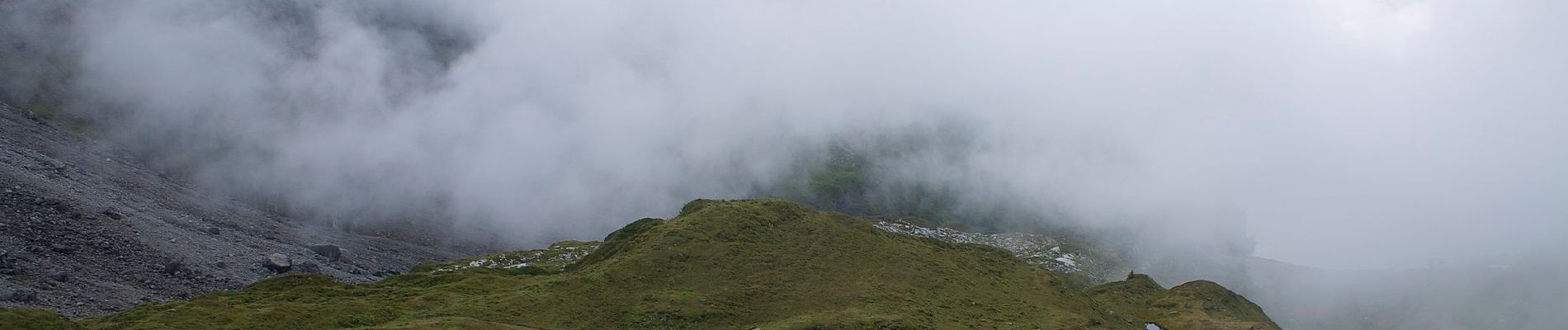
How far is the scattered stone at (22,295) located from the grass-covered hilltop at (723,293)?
15450mm

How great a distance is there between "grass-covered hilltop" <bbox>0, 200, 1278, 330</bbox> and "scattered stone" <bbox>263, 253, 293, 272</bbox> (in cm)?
2071

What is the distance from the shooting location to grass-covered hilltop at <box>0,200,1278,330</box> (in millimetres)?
79625

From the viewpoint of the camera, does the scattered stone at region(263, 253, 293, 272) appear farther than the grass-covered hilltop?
Yes

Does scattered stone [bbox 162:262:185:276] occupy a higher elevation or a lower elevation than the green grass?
higher

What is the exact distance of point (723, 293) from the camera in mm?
88188

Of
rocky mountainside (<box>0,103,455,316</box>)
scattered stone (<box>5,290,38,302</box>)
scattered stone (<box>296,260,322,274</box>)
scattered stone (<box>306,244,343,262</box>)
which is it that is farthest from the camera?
scattered stone (<box>306,244,343,262</box>)

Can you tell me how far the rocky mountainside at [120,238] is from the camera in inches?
3706

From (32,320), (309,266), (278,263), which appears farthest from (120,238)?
(32,320)

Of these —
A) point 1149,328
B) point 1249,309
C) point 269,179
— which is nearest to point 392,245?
point 269,179

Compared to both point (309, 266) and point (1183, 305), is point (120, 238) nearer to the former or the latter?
point (309, 266)

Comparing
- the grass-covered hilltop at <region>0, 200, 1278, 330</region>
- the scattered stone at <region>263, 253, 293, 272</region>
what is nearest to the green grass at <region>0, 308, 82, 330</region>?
the grass-covered hilltop at <region>0, 200, 1278, 330</region>

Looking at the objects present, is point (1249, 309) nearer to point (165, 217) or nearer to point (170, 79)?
point (165, 217)

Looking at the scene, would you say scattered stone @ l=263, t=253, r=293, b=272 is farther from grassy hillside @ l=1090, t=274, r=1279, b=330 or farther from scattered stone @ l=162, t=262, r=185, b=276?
grassy hillside @ l=1090, t=274, r=1279, b=330

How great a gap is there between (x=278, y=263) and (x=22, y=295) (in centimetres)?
3348
